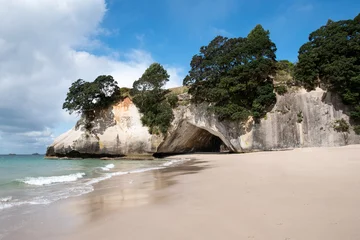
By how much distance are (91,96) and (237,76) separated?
18567 mm

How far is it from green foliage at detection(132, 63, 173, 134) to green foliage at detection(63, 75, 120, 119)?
10.7 ft

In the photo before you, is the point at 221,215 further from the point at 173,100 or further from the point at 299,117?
the point at 173,100

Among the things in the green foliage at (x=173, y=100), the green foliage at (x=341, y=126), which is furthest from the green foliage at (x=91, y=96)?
the green foliage at (x=341, y=126)

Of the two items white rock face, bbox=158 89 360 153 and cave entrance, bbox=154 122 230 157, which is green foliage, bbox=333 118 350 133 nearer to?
white rock face, bbox=158 89 360 153

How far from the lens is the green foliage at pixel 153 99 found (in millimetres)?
28484

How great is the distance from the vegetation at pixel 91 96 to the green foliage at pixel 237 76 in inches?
457

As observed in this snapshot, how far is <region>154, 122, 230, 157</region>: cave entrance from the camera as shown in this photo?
97.7ft

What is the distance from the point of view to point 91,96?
29.9 meters

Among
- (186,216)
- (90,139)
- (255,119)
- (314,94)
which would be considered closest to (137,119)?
(90,139)

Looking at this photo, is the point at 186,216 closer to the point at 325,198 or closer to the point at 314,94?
the point at 325,198

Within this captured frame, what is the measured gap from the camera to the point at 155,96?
2939cm

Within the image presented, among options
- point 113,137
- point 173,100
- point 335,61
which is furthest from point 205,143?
point 335,61

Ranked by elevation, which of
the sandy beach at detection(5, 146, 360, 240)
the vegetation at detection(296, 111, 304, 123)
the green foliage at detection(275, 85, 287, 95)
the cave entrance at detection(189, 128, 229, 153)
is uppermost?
→ the green foliage at detection(275, 85, 287, 95)

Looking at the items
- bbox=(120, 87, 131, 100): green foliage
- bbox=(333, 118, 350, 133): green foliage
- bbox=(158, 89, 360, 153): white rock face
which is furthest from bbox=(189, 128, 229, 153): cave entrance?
bbox=(333, 118, 350, 133): green foliage
